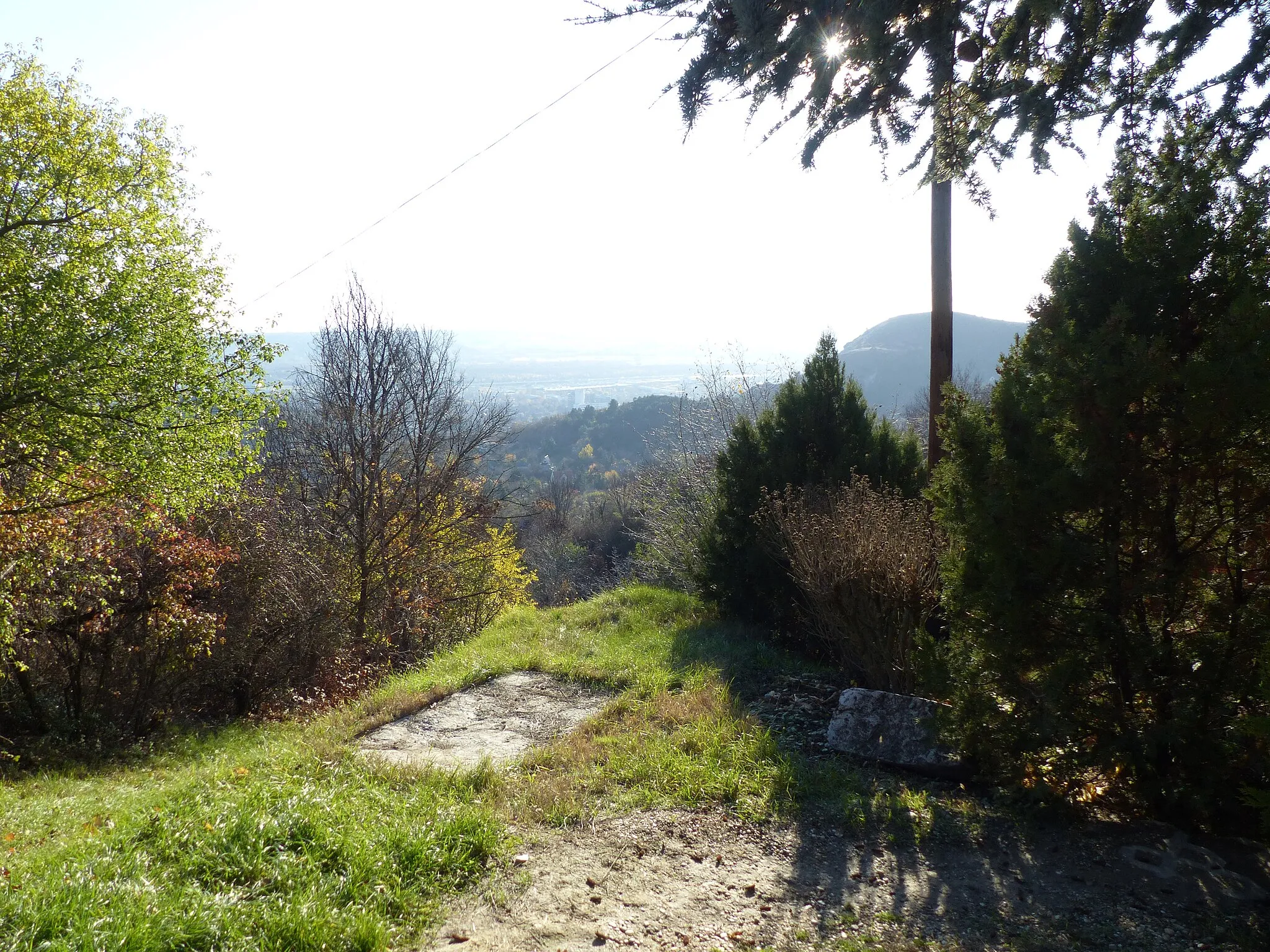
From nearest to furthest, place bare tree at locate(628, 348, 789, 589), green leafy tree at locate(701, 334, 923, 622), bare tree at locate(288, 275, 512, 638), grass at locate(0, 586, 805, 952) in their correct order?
grass at locate(0, 586, 805, 952), green leafy tree at locate(701, 334, 923, 622), bare tree at locate(288, 275, 512, 638), bare tree at locate(628, 348, 789, 589)

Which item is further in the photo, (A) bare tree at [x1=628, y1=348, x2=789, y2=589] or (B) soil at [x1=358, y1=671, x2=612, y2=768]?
(A) bare tree at [x1=628, y1=348, x2=789, y2=589]

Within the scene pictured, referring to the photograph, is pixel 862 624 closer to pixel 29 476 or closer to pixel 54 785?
pixel 54 785

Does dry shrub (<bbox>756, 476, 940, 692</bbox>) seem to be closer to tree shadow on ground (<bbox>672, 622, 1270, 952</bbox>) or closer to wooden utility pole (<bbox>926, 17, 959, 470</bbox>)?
wooden utility pole (<bbox>926, 17, 959, 470</bbox>)

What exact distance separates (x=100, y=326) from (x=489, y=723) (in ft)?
15.1

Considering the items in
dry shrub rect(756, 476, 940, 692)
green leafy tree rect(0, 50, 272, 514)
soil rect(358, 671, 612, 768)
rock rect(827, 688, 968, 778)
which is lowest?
soil rect(358, 671, 612, 768)

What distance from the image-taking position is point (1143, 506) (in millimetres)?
3605

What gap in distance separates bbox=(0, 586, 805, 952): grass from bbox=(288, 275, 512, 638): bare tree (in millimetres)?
5279

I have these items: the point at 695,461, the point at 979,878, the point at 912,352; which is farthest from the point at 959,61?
the point at 912,352

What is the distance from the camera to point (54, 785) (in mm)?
5781

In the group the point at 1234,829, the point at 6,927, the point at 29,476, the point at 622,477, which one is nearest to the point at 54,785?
the point at 29,476

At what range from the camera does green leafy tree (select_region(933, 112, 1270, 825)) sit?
11.1 feet

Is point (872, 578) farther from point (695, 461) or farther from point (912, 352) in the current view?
point (912, 352)

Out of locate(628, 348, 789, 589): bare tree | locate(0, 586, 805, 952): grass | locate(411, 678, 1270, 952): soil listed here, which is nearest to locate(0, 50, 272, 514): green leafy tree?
locate(0, 586, 805, 952): grass

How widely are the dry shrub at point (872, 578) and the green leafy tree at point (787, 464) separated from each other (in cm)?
150
